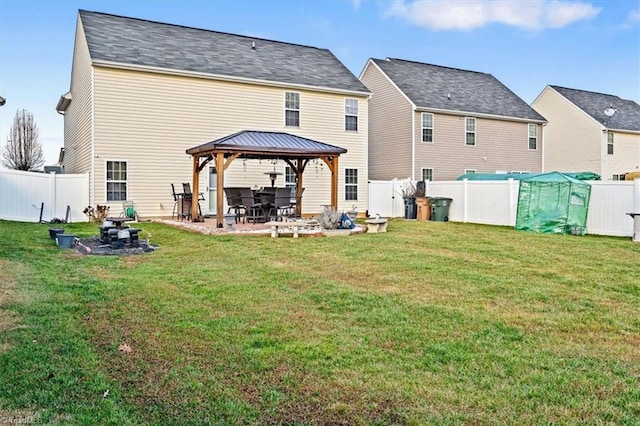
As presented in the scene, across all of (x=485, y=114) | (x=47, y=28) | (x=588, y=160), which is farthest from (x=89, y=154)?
(x=588, y=160)

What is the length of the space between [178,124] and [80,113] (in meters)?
3.76

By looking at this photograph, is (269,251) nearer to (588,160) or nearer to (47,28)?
(47,28)

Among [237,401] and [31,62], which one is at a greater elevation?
[31,62]

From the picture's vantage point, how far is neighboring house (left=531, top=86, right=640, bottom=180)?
88.3 feet

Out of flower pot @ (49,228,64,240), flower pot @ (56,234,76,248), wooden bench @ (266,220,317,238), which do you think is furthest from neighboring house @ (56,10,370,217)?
flower pot @ (56,234,76,248)

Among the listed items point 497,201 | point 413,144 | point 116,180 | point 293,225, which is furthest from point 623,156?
point 116,180

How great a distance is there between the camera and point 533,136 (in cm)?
2602

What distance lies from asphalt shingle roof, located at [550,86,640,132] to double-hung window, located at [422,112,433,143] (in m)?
10.3

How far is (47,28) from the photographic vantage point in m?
17.2

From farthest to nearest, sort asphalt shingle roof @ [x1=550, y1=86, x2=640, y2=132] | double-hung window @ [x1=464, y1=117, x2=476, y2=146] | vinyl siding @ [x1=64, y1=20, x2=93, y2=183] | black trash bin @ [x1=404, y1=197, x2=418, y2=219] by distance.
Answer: asphalt shingle roof @ [x1=550, y1=86, x2=640, y2=132], double-hung window @ [x1=464, y1=117, x2=476, y2=146], black trash bin @ [x1=404, y1=197, x2=418, y2=219], vinyl siding @ [x1=64, y1=20, x2=93, y2=183]

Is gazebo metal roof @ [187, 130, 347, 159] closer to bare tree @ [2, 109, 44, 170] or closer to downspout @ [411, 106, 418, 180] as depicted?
downspout @ [411, 106, 418, 180]

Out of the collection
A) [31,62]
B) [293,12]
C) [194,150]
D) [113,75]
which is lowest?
[194,150]

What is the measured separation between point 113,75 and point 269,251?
944 cm

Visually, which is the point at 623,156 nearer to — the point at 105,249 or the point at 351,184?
the point at 351,184
